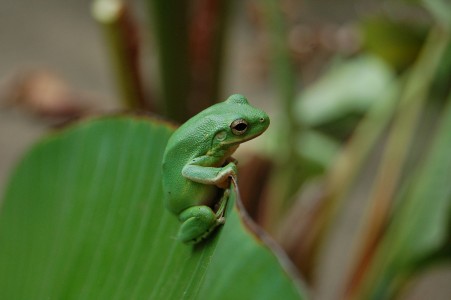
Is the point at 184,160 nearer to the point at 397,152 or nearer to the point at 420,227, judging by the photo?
the point at 420,227

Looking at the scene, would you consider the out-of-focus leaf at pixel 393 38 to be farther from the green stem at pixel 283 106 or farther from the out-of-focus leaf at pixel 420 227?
the out-of-focus leaf at pixel 420 227

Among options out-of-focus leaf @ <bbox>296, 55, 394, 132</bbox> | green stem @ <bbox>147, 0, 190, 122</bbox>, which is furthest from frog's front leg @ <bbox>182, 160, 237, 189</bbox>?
out-of-focus leaf @ <bbox>296, 55, 394, 132</bbox>

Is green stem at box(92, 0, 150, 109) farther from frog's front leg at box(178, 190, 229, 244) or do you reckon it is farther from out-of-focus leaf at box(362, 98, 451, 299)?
frog's front leg at box(178, 190, 229, 244)

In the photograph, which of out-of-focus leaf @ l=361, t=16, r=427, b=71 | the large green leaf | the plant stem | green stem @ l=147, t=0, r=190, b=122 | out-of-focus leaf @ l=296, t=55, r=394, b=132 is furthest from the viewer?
out-of-focus leaf @ l=296, t=55, r=394, b=132

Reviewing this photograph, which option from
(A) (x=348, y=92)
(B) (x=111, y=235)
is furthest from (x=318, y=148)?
(B) (x=111, y=235)

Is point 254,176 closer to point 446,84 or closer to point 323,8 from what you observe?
point 446,84

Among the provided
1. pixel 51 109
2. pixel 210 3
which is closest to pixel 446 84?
pixel 210 3
